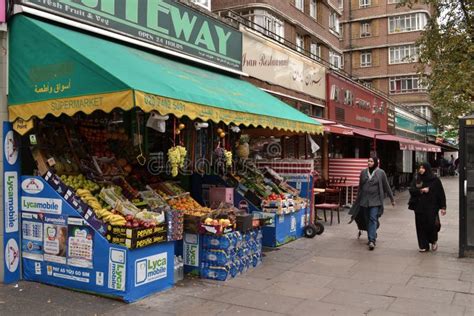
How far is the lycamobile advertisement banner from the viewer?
5695mm

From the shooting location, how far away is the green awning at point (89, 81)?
15.9 feet

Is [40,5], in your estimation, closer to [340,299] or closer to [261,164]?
[340,299]

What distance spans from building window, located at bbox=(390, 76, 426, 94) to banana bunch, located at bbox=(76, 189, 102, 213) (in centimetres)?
4442

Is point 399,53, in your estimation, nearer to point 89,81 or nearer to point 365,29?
point 365,29

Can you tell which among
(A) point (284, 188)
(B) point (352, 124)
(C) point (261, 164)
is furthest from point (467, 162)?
(B) point (352, 124)

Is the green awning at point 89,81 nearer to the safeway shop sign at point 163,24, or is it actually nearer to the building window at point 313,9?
the safeway shop sign at point 163,24

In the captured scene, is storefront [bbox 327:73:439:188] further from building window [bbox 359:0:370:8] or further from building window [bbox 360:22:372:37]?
building window [bbox 359:0:370:8]

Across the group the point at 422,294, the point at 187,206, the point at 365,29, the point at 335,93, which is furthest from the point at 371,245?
the point at 365,29

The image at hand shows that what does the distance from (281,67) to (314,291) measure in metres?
8.11

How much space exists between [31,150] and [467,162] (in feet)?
22.9

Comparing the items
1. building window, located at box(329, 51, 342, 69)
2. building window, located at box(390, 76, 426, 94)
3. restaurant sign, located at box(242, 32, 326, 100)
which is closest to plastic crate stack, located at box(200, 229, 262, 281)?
restaurant sign, located at box(242, 32, 326, 100)

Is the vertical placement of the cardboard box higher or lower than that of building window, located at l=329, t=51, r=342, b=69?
lower

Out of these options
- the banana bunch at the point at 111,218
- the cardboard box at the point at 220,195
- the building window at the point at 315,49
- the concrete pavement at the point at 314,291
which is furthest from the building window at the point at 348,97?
the banana bunch at the point at 111,218

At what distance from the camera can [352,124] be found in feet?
61.5
